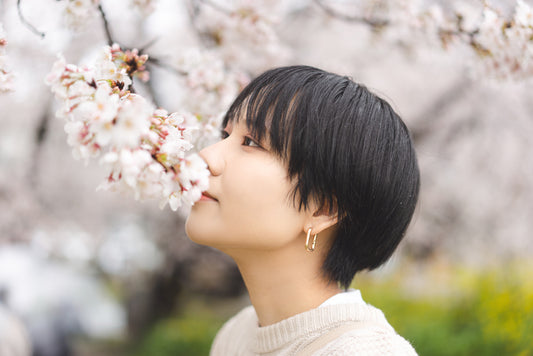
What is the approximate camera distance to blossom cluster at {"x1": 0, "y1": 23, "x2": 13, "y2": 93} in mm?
1165

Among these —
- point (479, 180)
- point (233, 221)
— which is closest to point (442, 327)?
point (479, 180)

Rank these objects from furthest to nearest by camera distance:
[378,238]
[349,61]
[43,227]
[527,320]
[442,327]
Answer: [349,61], [43,227], [442,327], [527,320], [378,238]

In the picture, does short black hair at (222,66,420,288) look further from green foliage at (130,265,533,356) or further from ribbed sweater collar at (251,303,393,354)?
green foliage at (130,265,533,356)

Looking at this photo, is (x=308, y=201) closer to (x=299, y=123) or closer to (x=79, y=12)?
(x=299, y=123)

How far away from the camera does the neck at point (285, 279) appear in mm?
1300

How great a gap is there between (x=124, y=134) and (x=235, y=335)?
116 cm

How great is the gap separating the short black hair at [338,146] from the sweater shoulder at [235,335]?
1.63 feet

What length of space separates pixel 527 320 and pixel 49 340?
4.12 m

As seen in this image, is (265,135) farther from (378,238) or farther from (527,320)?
(527,320)

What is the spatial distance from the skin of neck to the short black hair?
4 cm

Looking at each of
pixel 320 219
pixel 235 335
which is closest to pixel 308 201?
pixel 320 219

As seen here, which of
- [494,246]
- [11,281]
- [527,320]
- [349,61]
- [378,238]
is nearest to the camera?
[378,238]

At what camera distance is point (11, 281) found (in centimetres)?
416

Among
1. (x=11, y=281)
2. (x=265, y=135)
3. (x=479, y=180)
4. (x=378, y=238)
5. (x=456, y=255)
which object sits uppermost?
(x=265, y=135)
